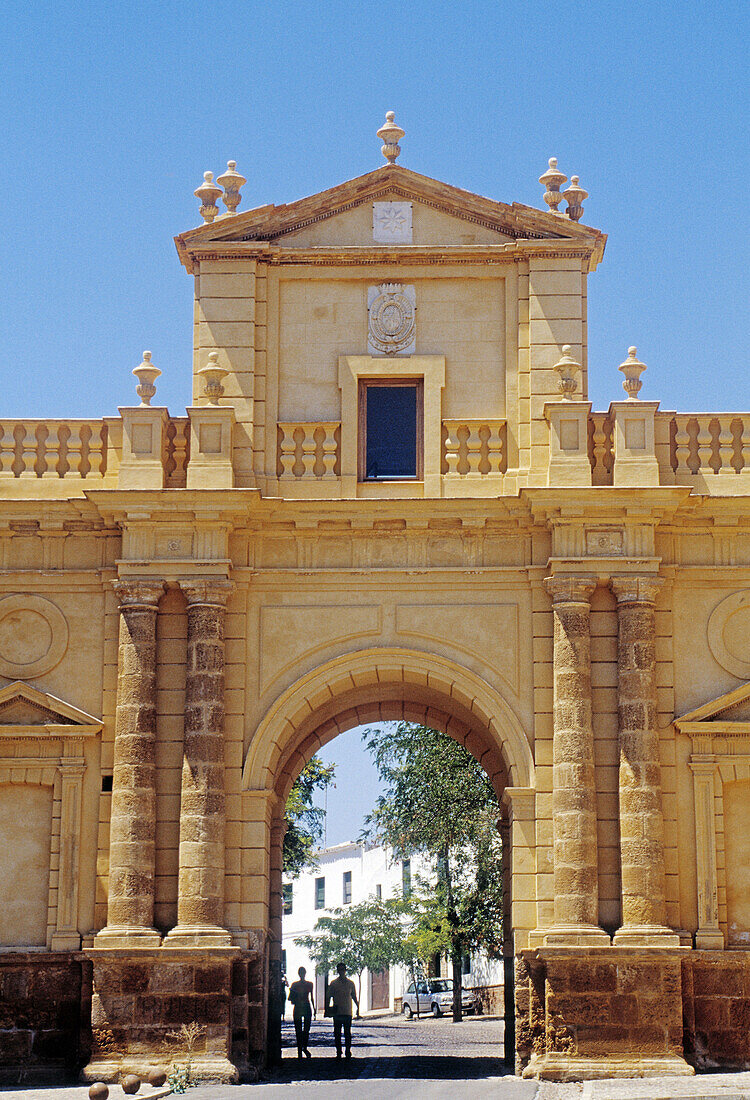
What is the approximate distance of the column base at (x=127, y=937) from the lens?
18.5m

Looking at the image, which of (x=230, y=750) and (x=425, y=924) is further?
(x=425, y=924)

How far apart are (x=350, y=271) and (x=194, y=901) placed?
318 inches

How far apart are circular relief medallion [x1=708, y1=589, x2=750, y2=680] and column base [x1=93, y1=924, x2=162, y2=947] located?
7400 mm

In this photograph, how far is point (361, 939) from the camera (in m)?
52.5

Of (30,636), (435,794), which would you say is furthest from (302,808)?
(30,636)

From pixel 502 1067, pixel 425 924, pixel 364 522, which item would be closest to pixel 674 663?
pixel 364 522

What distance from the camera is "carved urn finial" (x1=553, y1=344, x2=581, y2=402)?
2003 cm

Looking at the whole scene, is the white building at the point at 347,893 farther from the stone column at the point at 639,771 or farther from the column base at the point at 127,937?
the column base at the point at 127,937

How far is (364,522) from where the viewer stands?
785 inches

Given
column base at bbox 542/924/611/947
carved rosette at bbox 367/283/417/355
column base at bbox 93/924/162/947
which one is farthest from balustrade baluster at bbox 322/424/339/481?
column base at bbox 542/924/611/947

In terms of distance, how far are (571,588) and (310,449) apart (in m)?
3.70

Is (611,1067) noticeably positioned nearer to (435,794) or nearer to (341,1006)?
(341,1006)

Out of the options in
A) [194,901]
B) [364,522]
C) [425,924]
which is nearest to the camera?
[194,901]

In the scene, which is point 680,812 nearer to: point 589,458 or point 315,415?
point 589,458
